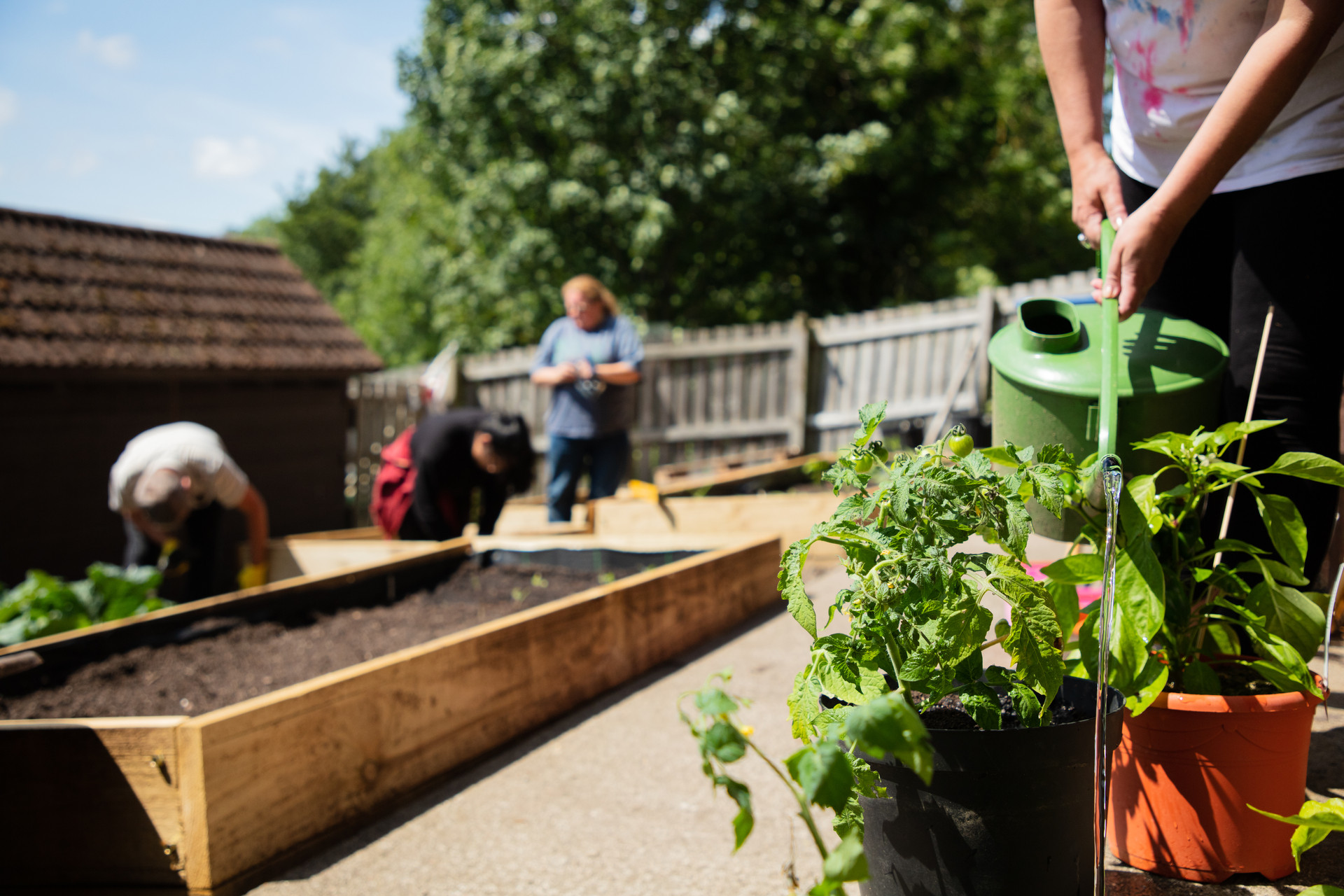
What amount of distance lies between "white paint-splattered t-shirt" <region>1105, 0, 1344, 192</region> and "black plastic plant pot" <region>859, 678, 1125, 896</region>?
3.29 feet

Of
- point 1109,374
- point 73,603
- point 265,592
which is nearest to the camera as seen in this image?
point 1109,374

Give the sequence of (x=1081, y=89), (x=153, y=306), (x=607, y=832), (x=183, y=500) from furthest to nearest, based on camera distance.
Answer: (x=153, y=306)
(x=183, y=500)
(x=607, y=832)
(x=1081, y=89)

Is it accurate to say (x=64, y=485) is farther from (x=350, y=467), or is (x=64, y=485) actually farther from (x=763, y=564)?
(x=763, y=564)

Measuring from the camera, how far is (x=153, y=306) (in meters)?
6.47

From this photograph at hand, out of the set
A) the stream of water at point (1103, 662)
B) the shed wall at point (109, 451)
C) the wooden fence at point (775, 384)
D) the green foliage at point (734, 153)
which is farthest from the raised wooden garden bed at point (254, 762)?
the green foliage at point (734, 153)

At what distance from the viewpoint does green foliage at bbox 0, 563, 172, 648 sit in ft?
11.3

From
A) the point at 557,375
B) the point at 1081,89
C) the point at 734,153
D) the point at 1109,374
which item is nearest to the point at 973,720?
the point at 1109,374

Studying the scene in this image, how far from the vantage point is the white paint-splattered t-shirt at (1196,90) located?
58.2 inches

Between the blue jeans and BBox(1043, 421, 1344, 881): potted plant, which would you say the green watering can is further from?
the blue jeans

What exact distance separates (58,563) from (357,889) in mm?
4806

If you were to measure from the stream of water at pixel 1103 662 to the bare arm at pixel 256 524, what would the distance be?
4592mm

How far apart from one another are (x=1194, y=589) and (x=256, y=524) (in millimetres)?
4694

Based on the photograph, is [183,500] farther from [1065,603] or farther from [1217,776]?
[1217,776]

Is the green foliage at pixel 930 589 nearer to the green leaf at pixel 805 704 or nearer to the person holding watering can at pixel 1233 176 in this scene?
the green leaf at pixel 805 704
